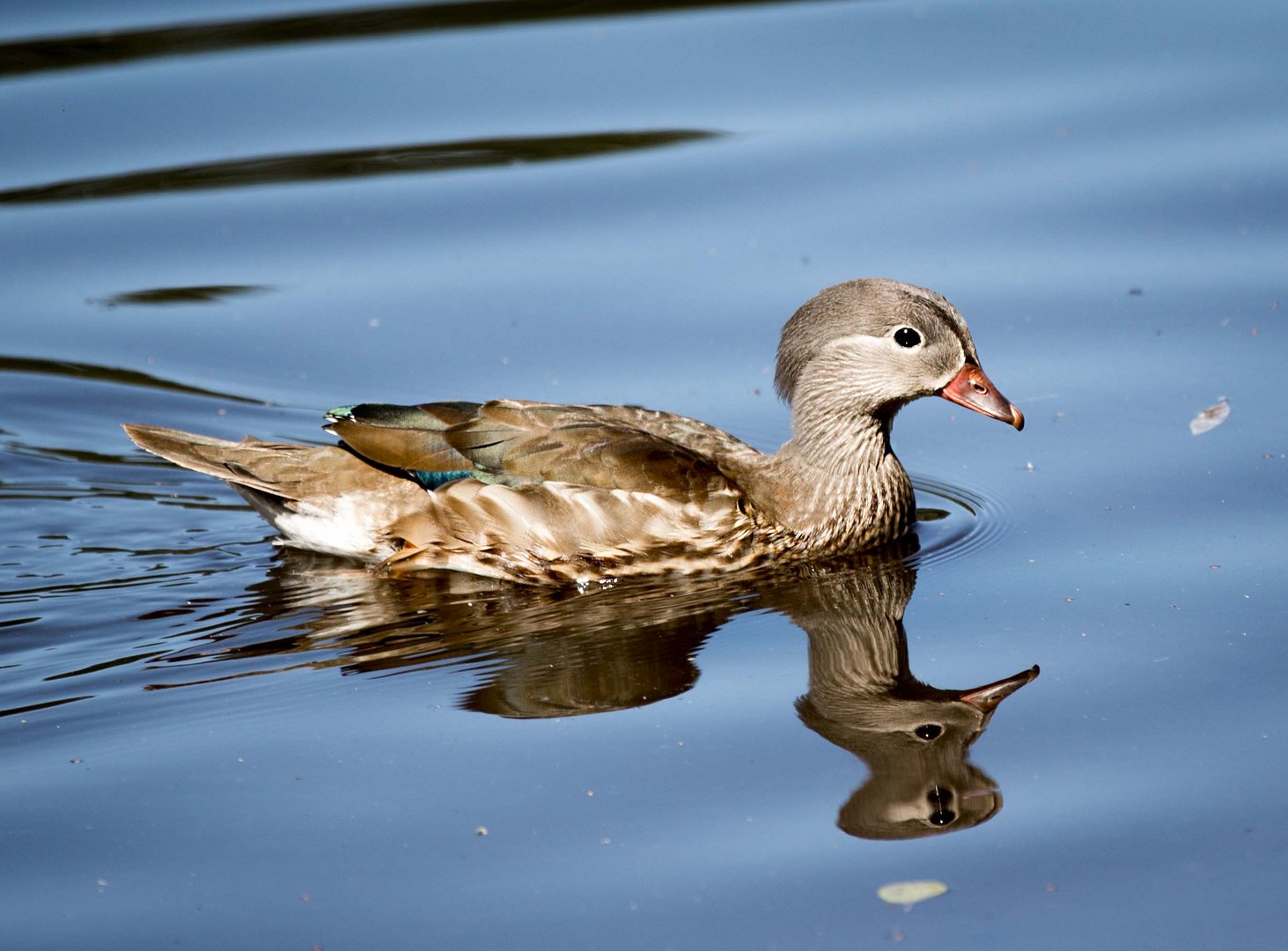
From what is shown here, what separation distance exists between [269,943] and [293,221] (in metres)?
7.94

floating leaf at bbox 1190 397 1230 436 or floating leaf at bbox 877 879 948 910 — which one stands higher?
floating leaf at bbox 1190 397 1230 436

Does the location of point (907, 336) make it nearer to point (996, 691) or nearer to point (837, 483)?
point (837, 483)

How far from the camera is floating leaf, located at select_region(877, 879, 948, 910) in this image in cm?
555

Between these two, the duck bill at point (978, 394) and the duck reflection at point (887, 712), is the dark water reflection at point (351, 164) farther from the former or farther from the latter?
the duck reflection at point (887, 712)

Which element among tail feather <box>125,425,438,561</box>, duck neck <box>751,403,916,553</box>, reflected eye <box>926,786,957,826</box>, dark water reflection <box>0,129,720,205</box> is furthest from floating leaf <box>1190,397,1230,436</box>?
dark water reflection <box>0,129,720,205</box>

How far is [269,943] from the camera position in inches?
214

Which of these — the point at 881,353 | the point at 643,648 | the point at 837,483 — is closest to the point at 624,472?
the point at 837,483

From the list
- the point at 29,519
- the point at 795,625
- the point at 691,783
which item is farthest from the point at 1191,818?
the point at 29,519

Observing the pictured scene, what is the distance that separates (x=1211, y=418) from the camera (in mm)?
9328

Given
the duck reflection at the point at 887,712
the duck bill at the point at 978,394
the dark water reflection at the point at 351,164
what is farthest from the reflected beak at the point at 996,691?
the dark water reflection at the point at 351,164

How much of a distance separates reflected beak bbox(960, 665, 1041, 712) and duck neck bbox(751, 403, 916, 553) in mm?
1880

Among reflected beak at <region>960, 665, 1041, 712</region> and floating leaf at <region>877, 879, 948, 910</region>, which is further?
reflected beak at <region>960, 665, 1041, 712</region>

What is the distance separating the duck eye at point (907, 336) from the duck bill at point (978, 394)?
26 cm

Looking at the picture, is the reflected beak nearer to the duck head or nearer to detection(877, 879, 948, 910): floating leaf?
detection(877, 879, 948, 910): floating leaf
